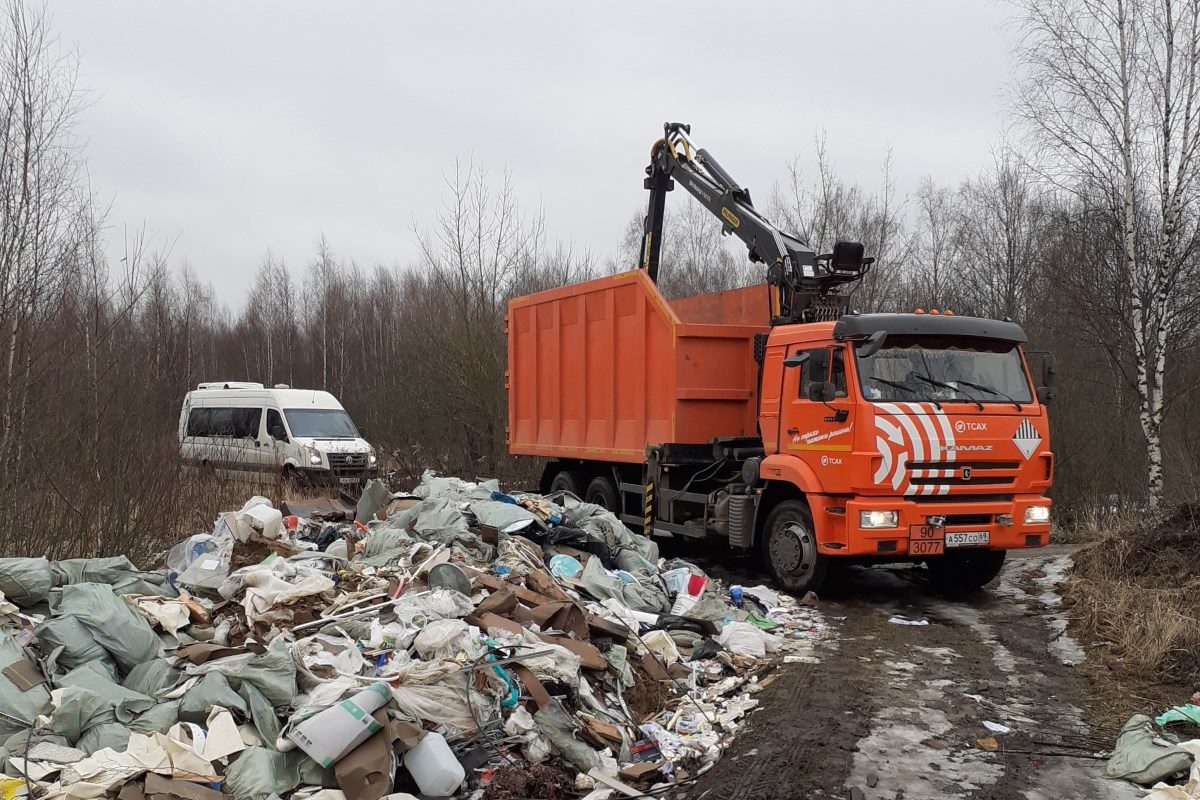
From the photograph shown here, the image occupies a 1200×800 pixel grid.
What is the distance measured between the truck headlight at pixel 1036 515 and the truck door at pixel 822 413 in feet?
6.04

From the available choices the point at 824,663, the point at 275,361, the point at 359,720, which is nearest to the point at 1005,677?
the point at 824,663

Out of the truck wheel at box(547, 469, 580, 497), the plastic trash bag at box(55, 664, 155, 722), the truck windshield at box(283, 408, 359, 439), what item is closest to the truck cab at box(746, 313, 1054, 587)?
the truck wheel at box(547, 469, 580, 497)

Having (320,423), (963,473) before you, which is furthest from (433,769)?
(320,423)

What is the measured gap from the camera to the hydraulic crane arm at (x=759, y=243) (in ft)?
30.1

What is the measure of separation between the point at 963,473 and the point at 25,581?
23.2 feet

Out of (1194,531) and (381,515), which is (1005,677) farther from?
(381,515)

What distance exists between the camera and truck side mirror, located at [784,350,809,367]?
8.19 metres

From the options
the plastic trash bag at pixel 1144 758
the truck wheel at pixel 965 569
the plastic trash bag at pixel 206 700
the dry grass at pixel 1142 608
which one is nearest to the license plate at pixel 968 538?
the truck wheel at pixel 965 569

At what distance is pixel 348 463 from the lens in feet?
55.7

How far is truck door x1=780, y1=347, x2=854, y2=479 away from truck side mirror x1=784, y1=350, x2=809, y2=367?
44mm

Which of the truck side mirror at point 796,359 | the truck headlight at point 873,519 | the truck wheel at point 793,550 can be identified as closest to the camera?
the truck headlight at point 873,519

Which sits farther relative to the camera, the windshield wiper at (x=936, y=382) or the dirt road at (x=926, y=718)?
the windshield wiper at (x=936, y=382)

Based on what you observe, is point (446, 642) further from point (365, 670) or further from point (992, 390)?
point (992, 390)

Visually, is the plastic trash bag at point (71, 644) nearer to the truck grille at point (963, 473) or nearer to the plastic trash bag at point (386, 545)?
the plastic trash bag at point (386, 545)
